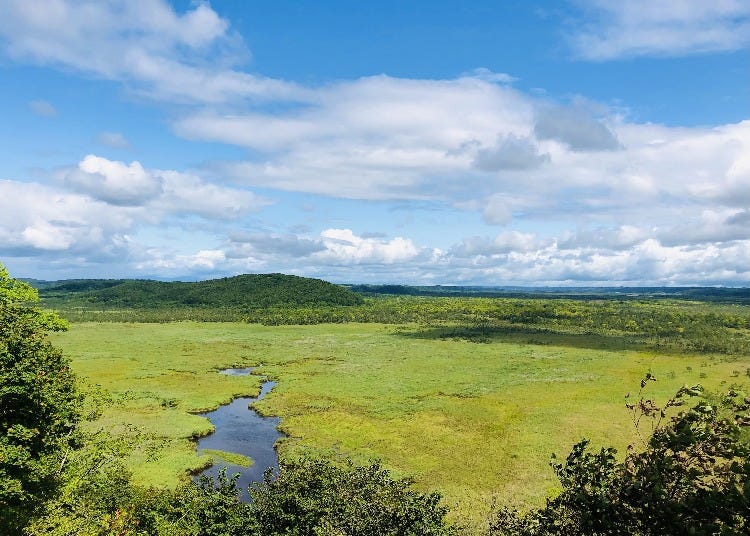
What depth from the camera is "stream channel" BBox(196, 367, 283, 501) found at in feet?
143

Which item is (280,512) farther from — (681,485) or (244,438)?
(244,438)

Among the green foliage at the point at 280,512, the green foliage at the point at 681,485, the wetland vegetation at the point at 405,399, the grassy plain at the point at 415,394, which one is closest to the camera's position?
the green foliage at the point at 681,485

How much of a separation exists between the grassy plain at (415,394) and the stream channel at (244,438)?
1515mm

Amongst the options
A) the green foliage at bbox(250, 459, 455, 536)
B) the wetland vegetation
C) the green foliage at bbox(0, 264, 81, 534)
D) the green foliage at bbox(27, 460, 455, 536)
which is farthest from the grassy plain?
the green foliage at bbox(250, 459, 455, 536)

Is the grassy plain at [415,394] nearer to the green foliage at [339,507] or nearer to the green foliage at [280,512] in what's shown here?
the green foliage at [280,512]

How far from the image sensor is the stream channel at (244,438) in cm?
4356

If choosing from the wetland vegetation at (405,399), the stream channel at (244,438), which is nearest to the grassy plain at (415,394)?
the wetland vegetation at (405,399)

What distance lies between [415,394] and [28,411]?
49.5 meters

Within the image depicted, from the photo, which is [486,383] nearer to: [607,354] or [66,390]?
[607,354]

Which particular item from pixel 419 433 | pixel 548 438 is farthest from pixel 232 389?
pixel 548 438

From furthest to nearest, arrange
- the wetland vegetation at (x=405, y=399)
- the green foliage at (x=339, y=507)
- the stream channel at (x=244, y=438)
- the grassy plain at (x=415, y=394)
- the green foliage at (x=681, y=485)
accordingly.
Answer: the grassy plain at (x=415, y=394)
the stream channel at (x=244, y=438)
the wetland vegetation at (x=405, y=399)
the green foliage at (x=339, y=507)
the green foliage at (x=681, y=485)

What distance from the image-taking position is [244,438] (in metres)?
52.3

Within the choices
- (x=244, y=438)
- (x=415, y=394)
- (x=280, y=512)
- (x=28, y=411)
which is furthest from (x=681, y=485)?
(x=415, y=394)

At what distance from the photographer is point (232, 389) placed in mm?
72438
